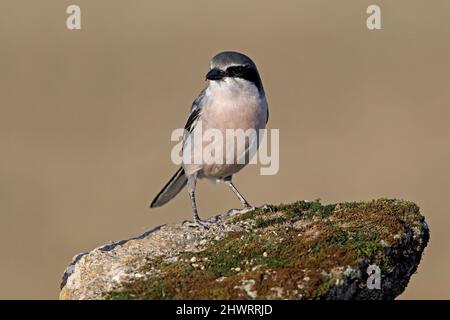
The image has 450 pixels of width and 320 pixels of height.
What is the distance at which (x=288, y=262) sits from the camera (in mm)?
7051

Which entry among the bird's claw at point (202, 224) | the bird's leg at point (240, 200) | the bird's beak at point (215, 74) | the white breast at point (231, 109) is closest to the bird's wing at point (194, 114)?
the white breast at point (231, 109)

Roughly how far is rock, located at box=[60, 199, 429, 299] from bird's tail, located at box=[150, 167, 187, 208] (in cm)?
186

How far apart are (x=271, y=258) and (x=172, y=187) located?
3470 millimetres

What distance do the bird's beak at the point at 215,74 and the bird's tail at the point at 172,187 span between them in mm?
1354

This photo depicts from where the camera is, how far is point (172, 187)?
10477mm

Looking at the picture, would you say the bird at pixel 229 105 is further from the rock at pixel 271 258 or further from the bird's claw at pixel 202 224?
the rock at pixel 271 258

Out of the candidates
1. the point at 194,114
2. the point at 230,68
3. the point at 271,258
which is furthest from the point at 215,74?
the point at 271,258

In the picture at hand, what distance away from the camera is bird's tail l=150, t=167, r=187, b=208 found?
10.4m

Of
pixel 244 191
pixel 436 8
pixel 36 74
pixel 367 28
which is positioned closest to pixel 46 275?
pixel 244 191

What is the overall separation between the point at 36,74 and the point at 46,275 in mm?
10054

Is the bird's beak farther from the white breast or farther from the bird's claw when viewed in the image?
the bird's claw

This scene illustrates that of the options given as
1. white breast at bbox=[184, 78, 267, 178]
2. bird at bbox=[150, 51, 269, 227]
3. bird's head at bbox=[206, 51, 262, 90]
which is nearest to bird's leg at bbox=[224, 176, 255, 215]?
bird at bbox=[150, 51, 269, 227]

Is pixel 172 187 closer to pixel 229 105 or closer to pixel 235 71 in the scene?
pixel 229 105

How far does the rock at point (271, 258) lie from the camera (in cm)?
675
